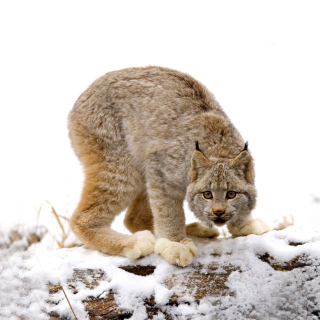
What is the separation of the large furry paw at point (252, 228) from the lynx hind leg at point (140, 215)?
3.11ft

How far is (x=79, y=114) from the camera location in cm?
479

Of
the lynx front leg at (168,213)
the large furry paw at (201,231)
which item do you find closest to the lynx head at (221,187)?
the lynx front leg at (168,213)

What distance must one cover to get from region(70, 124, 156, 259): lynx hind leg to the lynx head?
2.89 ft

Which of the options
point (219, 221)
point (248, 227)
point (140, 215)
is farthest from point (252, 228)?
point (140, 215)

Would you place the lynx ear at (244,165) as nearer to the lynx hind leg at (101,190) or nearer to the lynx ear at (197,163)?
the lynx ear at (197,163)

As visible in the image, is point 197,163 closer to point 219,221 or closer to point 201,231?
point 219,221

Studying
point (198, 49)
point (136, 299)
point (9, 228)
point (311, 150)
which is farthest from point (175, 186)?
point (198, 49)

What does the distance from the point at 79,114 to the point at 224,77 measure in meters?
3.07

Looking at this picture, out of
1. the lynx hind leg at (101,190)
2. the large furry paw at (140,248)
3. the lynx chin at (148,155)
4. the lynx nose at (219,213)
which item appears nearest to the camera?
the lynx nose at (219,213)

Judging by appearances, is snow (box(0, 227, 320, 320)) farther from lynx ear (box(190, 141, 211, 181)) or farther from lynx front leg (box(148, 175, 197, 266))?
lynx ear (box(190, 141, 211, 181))

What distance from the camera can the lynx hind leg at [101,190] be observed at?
449cm

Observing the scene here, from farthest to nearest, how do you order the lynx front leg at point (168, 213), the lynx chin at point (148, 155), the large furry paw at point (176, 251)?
the lynx front leg at point (168, 213)
the lynx chin at point (148, 155)
the large furry paw at point (176, 251)

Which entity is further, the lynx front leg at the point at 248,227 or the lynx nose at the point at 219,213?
the lynx front leg at the point at 248,227

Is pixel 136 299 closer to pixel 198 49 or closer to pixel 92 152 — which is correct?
pixel 92 152
